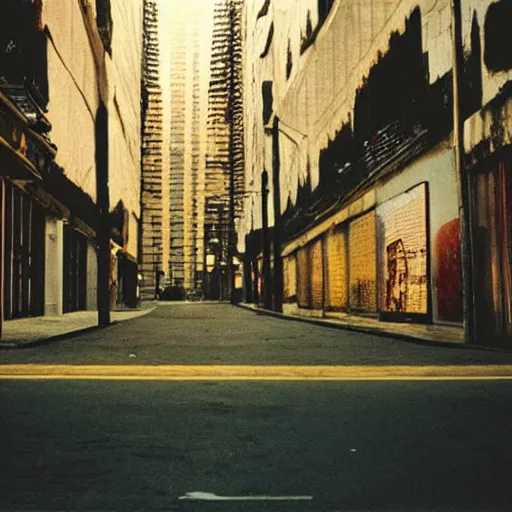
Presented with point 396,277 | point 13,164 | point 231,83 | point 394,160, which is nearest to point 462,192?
point 394,160

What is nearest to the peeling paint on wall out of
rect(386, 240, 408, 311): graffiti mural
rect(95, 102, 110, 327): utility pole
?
rect(386, 240, 408, 311): graffiti mural

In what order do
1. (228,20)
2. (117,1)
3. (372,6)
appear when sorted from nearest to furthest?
1. (372,6)
2. (117,1)
3. (228,20)

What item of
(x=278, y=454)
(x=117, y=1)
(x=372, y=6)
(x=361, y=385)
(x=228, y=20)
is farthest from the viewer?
(x=228, y=20)

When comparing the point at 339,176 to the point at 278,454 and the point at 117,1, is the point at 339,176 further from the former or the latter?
the point at 278,454

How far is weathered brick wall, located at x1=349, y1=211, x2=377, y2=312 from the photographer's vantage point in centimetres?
2886

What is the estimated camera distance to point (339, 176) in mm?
34094

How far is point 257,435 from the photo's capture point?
20.9ft

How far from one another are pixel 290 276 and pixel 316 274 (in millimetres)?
11349

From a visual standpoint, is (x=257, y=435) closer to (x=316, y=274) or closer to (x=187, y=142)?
(x=316, y=274)

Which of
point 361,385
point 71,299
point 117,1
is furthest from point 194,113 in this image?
point 361,385

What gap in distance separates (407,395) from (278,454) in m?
3.31

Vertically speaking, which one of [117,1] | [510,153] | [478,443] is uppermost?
[117,1]

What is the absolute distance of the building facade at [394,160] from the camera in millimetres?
16031

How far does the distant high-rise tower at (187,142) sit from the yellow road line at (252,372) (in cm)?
13125
